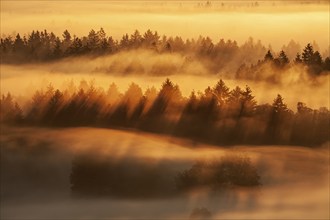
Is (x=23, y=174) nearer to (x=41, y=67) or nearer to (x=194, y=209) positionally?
(x=41, y=67)

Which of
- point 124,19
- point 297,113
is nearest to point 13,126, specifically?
point 124,19

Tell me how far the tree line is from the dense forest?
0.70m

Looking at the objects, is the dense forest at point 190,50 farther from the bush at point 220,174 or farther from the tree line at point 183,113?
the bush at point 220,174

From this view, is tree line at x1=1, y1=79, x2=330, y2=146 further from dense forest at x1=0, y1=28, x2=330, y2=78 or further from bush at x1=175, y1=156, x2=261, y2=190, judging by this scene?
bush at x1=175, y1=156, x2=261, y2=190

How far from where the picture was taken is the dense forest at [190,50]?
80.2 ft

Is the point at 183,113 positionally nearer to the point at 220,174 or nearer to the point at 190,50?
the point at 190,50

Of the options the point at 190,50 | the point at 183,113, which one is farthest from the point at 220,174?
the point at 190,50

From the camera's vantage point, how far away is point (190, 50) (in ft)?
82.1

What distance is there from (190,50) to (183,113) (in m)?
1.76

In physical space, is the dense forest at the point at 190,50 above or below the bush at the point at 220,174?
above

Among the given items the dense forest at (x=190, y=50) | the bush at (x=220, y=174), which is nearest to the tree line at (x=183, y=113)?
the dense forest at (x=190, y=50)

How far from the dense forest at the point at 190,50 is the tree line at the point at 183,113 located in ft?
2.29

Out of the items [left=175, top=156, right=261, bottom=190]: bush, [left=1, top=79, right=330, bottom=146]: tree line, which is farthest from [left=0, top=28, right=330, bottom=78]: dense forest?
[left=175, top=156, right=261, bottom=190]: bush

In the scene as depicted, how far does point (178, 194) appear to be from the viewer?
2388 centimetres
